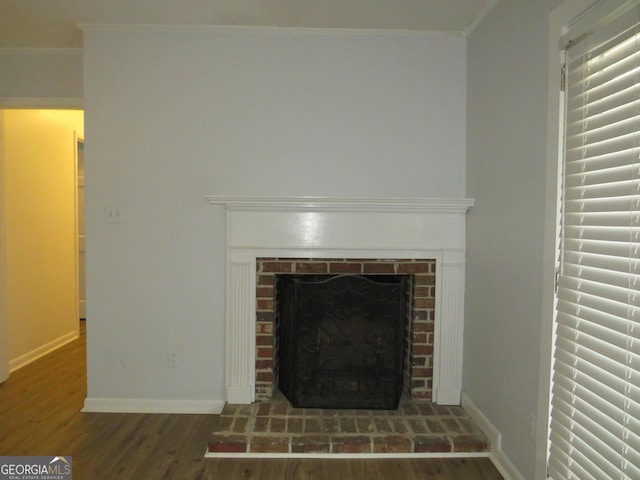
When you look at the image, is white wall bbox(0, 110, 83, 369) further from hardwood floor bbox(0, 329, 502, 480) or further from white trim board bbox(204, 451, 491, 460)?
white trim board bbox(204, 451, 491, 460)

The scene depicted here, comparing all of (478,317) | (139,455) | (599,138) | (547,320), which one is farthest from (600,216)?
(139,455)

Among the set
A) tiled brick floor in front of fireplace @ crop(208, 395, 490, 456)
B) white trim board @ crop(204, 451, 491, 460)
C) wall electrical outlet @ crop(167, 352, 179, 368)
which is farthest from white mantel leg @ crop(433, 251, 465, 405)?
wall electrical outlet @ crop(167, 352, 179, 368)

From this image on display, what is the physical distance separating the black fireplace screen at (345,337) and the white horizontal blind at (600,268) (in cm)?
113

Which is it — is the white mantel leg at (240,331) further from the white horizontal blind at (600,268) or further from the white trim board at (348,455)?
the white horizontal blind at (600,268)

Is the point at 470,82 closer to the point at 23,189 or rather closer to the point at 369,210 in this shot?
the point at 369,210

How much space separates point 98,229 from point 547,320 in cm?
265

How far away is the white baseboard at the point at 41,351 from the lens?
3.73 metres

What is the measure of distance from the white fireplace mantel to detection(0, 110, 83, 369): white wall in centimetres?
211

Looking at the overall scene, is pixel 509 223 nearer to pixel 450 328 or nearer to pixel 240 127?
pixel 450 328

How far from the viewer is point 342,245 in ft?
9.32

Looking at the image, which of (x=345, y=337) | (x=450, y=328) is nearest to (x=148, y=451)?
(x=345, y=337)

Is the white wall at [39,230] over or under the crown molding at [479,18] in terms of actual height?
under

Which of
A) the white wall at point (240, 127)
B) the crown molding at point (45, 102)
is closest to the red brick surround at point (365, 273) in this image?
the white wall at point (240, 127)

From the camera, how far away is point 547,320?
6.21 ft
